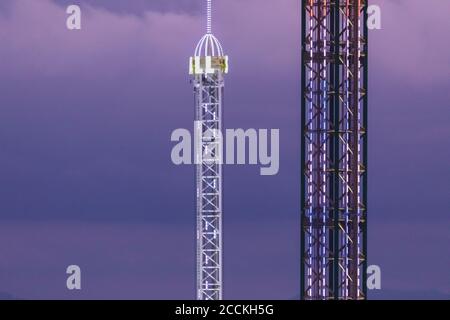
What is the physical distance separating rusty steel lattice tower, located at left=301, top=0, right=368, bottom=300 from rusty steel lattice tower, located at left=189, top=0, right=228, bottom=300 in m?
7.02

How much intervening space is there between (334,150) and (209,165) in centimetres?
848

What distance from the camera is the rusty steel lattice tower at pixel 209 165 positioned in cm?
6106

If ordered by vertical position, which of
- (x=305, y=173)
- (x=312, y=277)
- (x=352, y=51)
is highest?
(x=352, y=51)

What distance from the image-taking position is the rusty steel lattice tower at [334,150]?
54562mm

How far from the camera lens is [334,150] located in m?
55.0

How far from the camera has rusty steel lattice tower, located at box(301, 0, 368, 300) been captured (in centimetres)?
5456

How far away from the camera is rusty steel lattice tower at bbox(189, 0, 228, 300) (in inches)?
2404

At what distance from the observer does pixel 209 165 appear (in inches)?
2437

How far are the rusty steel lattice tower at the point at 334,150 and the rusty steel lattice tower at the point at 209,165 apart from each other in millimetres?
7024

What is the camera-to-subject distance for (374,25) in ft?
178
